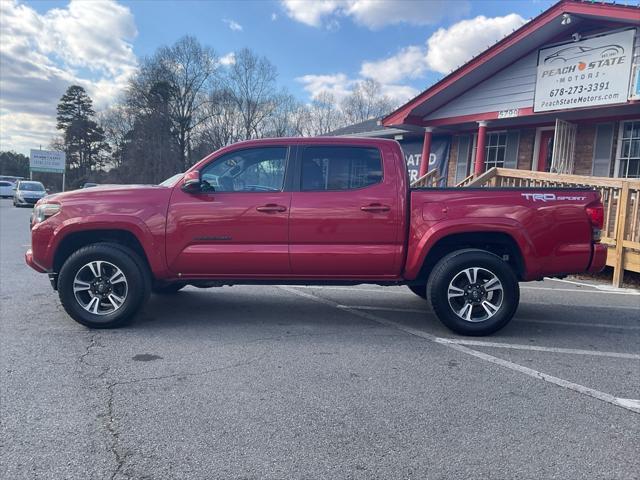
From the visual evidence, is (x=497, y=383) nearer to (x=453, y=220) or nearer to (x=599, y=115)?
(x=453, y=220)

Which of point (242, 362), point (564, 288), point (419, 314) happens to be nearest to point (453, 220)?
point (419, 314)

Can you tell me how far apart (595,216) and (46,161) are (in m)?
50.9

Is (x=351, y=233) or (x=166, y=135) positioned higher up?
(x=166, y=135)

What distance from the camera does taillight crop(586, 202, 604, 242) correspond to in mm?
4641

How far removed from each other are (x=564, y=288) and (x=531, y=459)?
561cm

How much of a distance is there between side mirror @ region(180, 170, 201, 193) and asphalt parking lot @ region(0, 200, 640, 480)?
4.71ft

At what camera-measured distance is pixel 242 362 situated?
12.8 ft

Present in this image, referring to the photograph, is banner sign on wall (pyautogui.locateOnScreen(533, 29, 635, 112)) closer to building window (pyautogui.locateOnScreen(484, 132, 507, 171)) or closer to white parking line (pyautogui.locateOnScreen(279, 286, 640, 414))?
building window (pyautogui.locateOnScreen(484, 132, 507, 171))

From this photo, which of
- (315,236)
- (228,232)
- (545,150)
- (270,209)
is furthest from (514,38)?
(228,232)

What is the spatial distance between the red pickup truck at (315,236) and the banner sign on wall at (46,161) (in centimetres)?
4769

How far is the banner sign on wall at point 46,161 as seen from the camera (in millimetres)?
45188

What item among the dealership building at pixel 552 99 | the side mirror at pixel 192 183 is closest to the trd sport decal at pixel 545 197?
the side mirror at pixel 192 183

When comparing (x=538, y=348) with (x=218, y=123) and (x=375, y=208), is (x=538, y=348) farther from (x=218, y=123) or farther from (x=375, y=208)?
(x=218, y=123)

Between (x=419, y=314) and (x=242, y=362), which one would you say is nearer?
(x=242, y=362)
